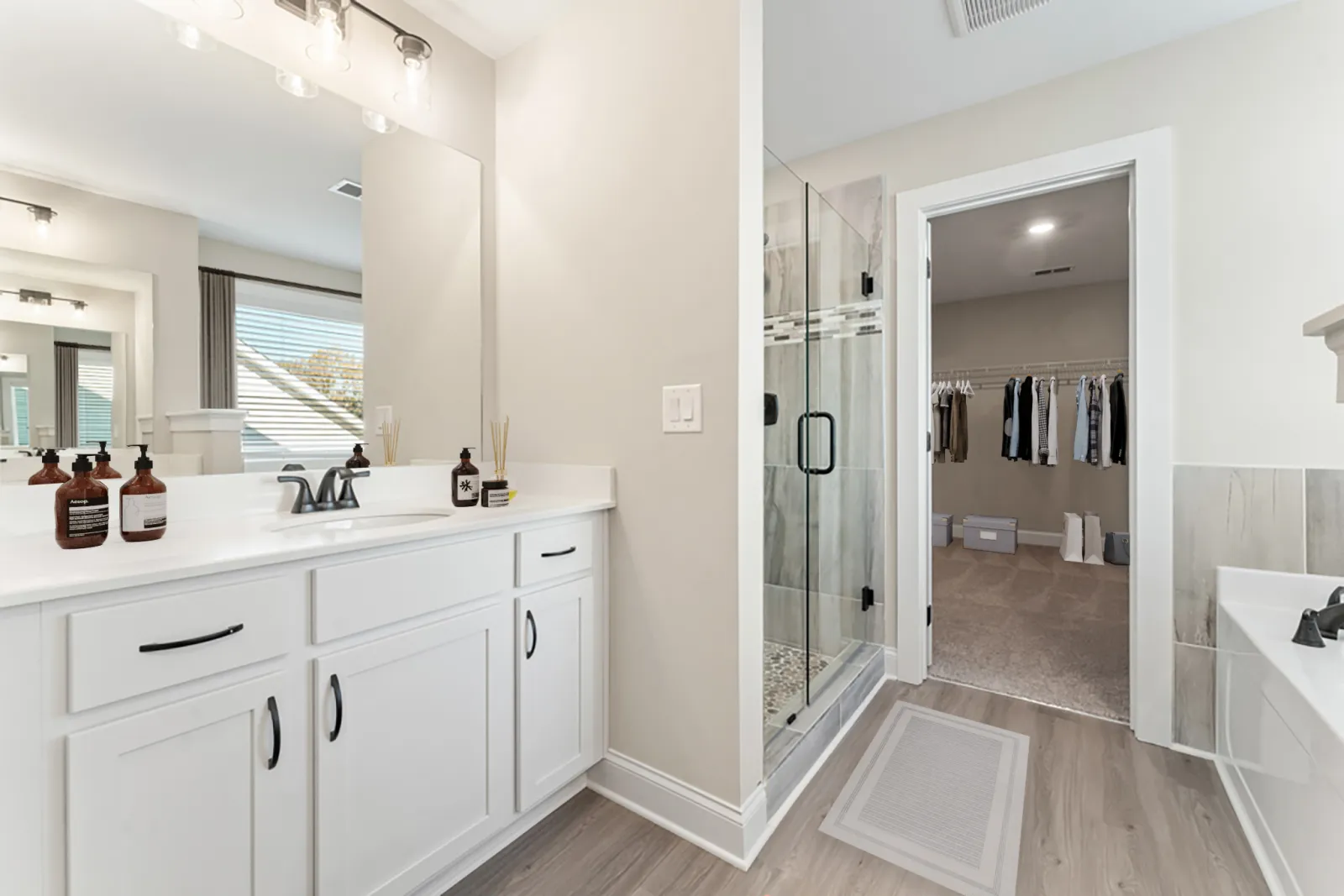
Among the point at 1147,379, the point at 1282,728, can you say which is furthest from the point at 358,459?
the point at 1147,379

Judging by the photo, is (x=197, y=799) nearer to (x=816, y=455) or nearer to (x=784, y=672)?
(x=784, y=672)

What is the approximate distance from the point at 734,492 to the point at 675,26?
1313mm

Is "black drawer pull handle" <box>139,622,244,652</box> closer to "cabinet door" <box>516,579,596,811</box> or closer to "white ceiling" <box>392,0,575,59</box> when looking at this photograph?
"cabinet door" <box>516,579,596,811</box>

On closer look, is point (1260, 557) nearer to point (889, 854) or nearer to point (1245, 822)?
point (1245, 822)

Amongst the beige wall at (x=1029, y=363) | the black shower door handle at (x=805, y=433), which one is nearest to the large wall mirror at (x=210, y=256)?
the black shower door handle at (x=805, y=433)

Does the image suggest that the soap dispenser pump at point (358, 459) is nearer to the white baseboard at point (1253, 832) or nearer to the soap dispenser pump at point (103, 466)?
the soap dispenser pump at point (103, 466)

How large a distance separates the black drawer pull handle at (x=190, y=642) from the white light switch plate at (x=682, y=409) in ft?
3.43

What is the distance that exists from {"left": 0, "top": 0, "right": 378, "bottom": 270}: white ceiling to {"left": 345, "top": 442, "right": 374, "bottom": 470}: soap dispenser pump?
0.57 metres

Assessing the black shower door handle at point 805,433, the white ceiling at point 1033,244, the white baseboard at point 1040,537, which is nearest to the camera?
the black shower door handle at point 805,433

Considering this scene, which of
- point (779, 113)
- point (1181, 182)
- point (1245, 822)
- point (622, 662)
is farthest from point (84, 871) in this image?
point (1181, 182)

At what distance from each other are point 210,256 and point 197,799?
1.28 m

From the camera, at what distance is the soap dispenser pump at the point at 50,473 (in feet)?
3.93

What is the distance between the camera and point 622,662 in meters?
1.73

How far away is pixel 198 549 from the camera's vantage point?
41.8 inches
